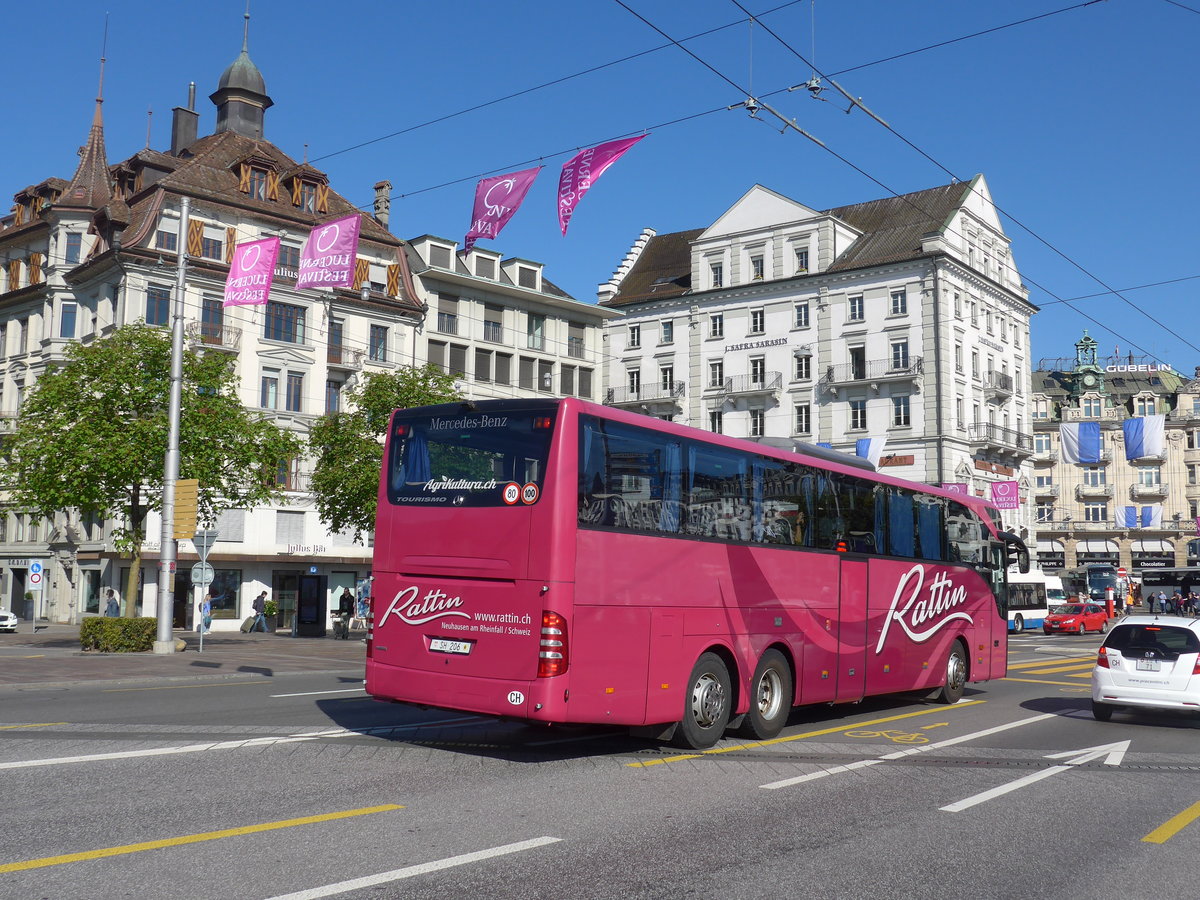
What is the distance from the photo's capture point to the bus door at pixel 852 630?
1433 cm

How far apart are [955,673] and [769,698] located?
6.12 m

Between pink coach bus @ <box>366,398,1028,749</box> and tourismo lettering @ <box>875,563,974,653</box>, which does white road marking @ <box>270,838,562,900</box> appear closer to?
pink coach bus @ <box>366,398,1028,749</box>

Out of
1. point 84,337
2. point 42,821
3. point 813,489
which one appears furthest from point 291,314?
point 42,821

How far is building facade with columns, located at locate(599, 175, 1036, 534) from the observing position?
60.2 meters

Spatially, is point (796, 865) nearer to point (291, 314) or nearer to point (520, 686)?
point (520, 686)

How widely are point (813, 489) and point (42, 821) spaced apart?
30.6 feet

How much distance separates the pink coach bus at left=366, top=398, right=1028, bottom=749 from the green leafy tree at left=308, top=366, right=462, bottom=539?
25301 mm

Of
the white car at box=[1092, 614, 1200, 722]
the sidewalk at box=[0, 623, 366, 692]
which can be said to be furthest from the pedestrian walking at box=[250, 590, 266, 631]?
the white car at box=[1092, 614, 1200, 722]

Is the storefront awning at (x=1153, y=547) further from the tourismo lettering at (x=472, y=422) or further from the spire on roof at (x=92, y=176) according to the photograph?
the tourismo lettering at (x=472, y=422)

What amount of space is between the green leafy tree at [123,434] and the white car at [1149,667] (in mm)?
23955

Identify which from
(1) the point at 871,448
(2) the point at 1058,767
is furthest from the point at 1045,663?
(1) the point at 871,448

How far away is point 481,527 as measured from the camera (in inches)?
419

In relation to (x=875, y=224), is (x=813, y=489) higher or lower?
lower

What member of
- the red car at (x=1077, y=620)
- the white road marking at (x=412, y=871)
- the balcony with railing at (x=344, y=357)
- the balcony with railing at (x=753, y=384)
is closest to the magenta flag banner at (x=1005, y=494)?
the red car at (x=1077, y=620)
